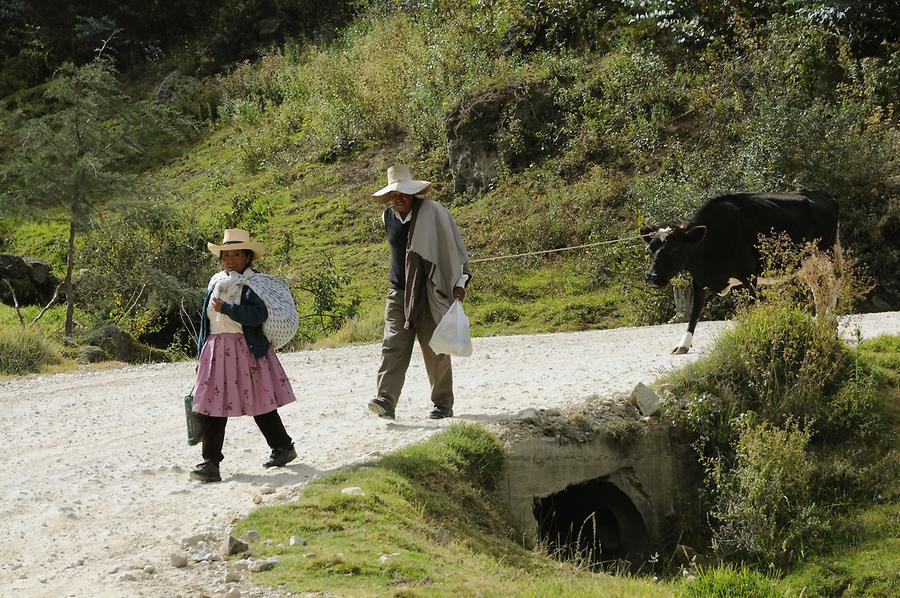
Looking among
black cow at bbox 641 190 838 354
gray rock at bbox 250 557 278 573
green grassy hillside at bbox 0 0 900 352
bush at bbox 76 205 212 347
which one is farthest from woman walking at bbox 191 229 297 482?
bush at bbox 76 205 212 347

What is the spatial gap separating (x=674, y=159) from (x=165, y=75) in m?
21.4

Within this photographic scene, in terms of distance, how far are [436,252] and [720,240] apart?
4803 millimetres

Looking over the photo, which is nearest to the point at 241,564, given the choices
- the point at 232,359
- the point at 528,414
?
the point at 232,359

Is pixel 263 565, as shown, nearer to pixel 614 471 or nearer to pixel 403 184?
pixel 403 184

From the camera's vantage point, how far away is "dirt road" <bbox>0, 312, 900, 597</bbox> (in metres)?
6.57

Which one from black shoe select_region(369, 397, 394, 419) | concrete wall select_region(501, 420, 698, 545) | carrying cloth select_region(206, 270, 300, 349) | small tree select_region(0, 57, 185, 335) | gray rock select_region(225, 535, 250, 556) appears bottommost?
concrete wall select_region(501, 420, 698, 545)

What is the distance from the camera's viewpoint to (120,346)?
17.0 metres

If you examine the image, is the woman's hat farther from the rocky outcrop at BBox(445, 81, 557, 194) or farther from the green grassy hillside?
the rocky outcrop at BBox(445, 81, 557, 194)

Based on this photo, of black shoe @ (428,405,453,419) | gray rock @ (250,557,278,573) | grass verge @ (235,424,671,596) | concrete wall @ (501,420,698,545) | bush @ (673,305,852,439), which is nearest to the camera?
grass verge @ (235,424,671,596)

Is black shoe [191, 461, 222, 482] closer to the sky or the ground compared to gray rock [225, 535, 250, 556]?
closer to the sky

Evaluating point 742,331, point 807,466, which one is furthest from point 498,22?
point 807,466

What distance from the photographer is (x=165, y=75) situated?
121 feet

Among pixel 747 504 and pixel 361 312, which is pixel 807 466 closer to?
pixel 747 504

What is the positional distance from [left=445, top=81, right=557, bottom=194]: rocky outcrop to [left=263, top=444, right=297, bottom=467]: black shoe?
1543cm
